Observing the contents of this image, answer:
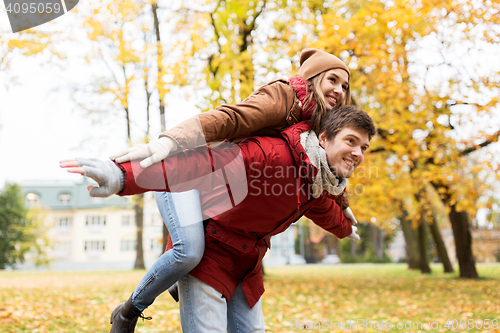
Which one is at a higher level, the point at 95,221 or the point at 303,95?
the point at 303,95

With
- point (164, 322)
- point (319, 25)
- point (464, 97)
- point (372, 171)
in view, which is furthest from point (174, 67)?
point (464, 97)

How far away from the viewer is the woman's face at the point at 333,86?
7.27 feet

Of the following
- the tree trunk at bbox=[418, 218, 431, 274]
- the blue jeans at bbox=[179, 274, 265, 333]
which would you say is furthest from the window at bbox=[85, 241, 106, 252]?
the blue jeans at bbox=[179, 274, 265, 333]

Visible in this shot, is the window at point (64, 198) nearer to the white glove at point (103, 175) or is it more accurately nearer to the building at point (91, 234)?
the building at point (91, 234)

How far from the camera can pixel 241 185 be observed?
179cm

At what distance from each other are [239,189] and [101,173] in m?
0.65

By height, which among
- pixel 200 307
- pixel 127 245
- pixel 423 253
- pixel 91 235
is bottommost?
pixel 127 245

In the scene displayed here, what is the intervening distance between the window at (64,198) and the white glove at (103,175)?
5374 centimetres

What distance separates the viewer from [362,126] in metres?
1.87

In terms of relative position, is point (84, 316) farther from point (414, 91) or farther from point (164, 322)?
point (414, 91)

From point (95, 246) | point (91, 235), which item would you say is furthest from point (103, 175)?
point (91, 235)

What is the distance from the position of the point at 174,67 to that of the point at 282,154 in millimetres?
6080

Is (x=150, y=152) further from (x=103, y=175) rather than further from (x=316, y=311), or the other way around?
(x=316, y=311)

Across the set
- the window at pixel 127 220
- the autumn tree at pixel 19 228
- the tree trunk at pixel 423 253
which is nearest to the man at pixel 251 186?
the tree trunk at pixel 423 253
